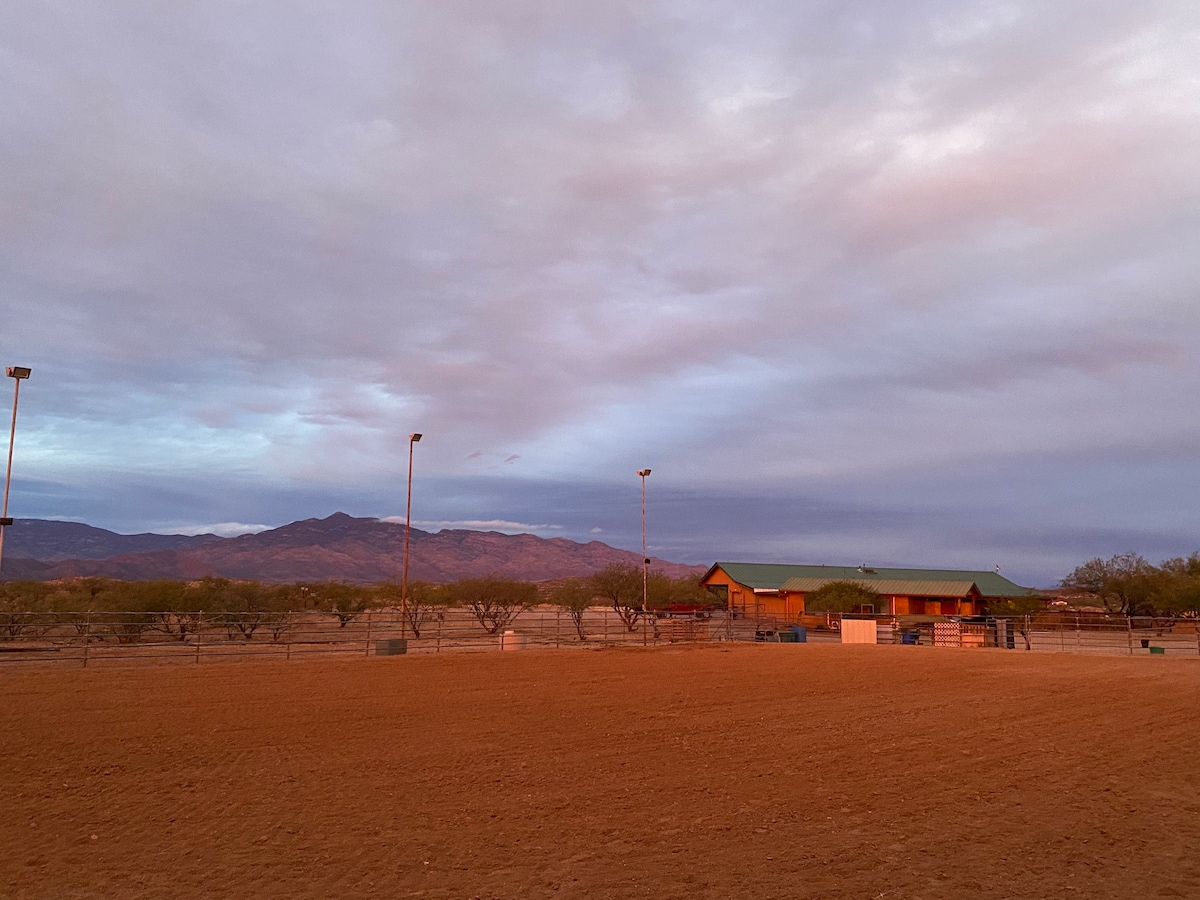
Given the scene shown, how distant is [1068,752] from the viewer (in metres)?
12.7

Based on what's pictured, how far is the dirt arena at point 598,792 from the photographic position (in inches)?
293

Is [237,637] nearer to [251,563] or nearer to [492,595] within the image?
[492,595]

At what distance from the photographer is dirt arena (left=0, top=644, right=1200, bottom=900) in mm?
7441

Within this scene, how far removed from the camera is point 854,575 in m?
72.6

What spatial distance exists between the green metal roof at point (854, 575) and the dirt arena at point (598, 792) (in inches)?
2025

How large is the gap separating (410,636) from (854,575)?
41142 mm

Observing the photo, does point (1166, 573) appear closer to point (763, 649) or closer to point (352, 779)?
point (763, 649)

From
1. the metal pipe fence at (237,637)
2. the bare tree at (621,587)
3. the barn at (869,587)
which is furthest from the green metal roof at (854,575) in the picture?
the metal pipe fence at (237,637)

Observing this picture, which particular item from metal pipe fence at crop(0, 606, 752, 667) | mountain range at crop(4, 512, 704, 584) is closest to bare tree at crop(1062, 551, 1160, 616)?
metal pipe fence at crop(0, 606, 752, 667)

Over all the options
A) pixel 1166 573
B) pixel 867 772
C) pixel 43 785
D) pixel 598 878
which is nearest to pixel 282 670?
pixel 43 785

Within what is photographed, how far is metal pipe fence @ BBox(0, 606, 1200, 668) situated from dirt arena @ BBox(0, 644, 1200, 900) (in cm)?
938

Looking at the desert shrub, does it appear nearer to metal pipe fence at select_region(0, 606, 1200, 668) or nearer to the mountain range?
metal pipe fence at select_region(0, 606, 1200, 668)

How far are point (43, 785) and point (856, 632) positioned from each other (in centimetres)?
3635

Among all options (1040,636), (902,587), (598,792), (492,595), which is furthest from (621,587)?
(598,792)
